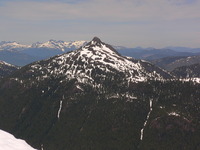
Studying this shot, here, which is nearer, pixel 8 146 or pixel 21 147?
pixel 8 146

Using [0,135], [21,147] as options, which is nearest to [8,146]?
[21,147]

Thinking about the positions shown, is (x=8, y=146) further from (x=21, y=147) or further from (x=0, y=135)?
(x=0, y=135)

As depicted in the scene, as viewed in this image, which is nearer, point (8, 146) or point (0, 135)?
point (8, 146)
